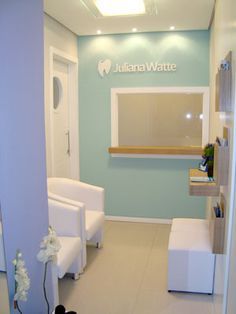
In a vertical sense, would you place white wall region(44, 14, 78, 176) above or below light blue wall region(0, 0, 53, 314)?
above

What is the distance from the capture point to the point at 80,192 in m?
4.07

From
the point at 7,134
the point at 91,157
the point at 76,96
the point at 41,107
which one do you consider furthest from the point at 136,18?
the point at 7,134

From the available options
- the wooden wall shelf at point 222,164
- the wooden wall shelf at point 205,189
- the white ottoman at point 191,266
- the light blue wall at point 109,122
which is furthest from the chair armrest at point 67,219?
the light blue wall at point 109,122

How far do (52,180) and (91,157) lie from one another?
1.27 m

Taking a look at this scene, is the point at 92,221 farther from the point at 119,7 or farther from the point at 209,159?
the point at 119,7

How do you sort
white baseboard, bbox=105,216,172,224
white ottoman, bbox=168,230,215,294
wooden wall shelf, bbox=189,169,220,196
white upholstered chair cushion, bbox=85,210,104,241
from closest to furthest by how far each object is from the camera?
wooden wall shelf, bbox=189,169,220,196, white ottoman, bbox=168,230,215,294, white upholstered chair cushion, bbox=85,210,104,241, white baseboard, bbox=105,216,172,224

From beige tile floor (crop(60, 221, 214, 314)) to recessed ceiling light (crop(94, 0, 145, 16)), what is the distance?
278 centimetres

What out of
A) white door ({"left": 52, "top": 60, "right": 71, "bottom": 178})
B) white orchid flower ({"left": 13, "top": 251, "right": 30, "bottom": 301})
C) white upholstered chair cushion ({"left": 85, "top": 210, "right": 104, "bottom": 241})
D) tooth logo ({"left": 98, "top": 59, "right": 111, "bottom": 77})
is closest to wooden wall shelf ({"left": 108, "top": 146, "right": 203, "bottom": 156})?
white door ({"left": 52, "top": 60, "right": 71, "bottom": 178})

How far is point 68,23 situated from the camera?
14.2 ft

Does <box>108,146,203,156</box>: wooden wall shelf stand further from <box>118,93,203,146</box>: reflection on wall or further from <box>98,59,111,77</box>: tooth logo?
<box>98,59,111,77</box>: tooth logo

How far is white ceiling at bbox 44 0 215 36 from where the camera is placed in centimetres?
366

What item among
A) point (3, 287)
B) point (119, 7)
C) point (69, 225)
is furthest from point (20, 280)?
point (119, 7)

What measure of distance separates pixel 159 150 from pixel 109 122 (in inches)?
34.5

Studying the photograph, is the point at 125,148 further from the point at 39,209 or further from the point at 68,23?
the point at 39,209
